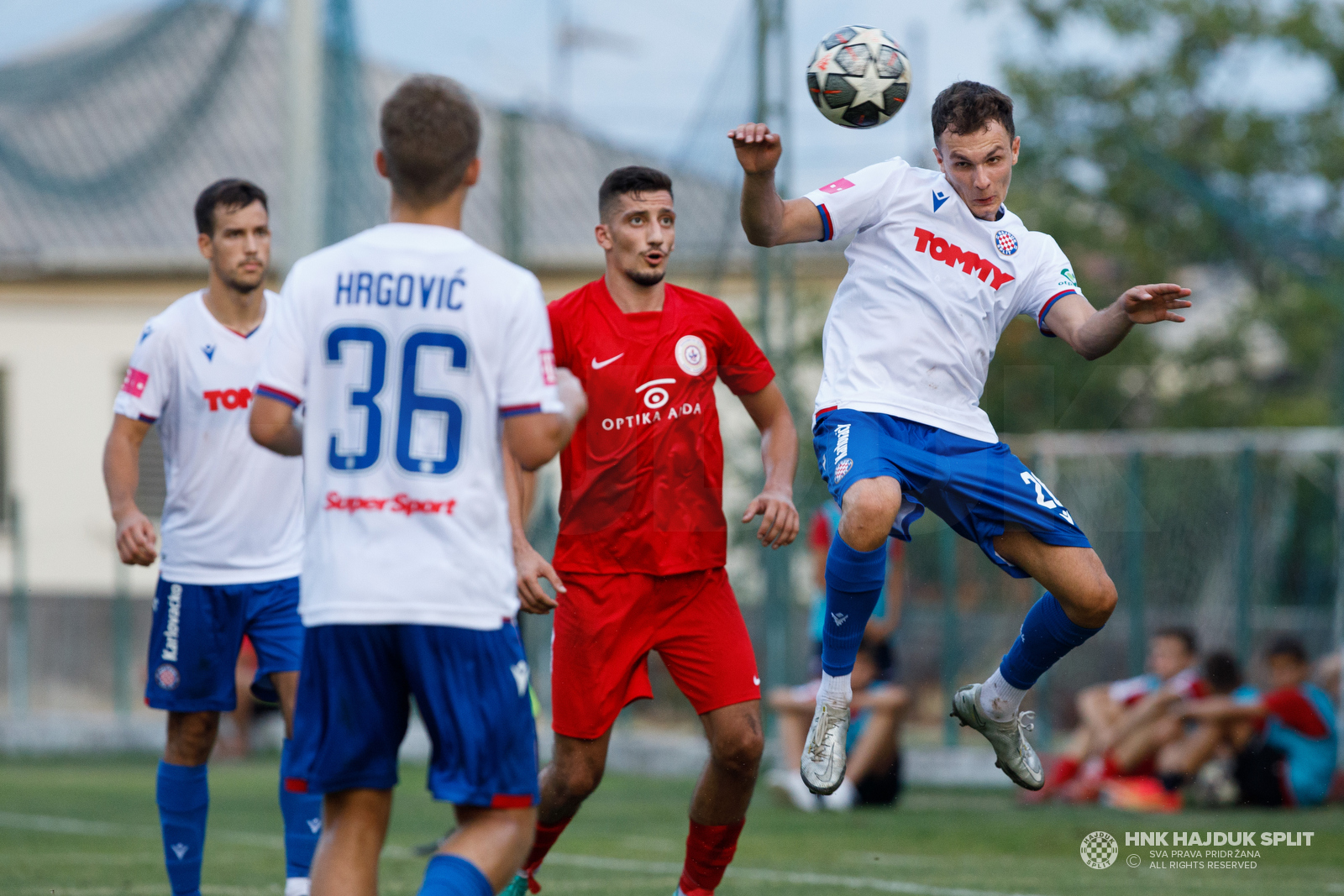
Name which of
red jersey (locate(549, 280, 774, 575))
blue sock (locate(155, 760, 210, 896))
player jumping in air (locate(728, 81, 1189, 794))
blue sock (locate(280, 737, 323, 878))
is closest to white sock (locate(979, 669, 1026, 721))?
player jumping in air (locate(728, 81, 1189, 794))

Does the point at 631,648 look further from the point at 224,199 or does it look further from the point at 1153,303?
the point at 224,199

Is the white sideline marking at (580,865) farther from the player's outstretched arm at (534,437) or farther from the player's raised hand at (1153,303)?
the player's outstretched arm at (534,437)

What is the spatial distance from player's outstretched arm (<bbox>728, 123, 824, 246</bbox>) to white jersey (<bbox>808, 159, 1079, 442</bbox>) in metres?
0.08

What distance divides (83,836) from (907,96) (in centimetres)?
725

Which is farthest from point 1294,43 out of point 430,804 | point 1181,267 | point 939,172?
point 939,172

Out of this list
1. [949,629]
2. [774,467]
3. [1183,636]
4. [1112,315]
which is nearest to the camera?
[1112,315]

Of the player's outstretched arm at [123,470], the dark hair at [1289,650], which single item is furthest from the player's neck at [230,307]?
the dark hair at [1289,650]

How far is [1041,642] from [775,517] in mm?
1213

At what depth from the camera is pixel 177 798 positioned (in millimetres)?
6395

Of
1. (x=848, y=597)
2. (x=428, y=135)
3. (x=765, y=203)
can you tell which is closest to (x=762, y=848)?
(x=848, y=597)

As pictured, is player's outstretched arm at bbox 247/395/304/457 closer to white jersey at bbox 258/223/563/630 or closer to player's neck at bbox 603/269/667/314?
white jersey at bbox 258/223/563/630

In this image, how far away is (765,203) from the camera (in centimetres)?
571

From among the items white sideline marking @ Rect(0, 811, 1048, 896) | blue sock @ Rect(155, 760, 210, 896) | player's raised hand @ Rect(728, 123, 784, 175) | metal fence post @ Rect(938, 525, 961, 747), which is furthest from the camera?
metal fence post @ Rect(938, 525, 961, 747)

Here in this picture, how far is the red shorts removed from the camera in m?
5.99
